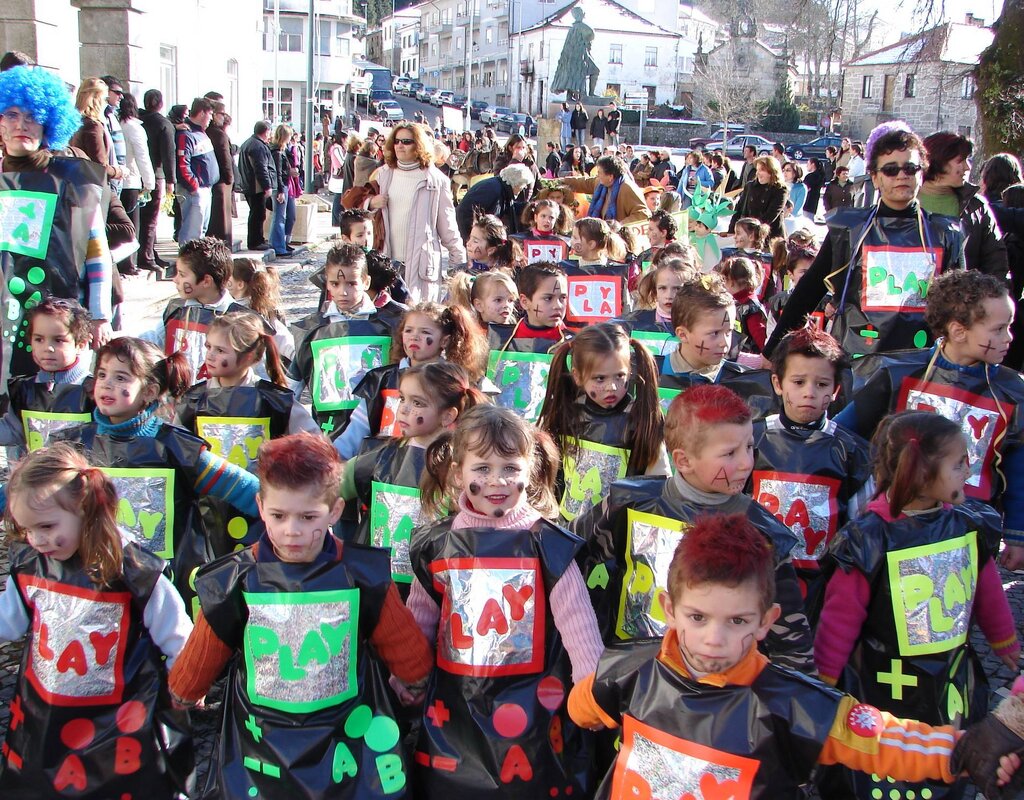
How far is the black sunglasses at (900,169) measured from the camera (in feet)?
14.8

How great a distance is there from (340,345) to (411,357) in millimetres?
611

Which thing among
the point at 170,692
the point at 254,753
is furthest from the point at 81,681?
the point at 254,753

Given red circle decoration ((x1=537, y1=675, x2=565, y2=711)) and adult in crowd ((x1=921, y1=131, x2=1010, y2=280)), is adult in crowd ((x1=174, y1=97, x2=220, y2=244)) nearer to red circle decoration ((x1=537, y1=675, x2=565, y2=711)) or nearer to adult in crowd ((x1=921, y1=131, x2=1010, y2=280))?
adult in crowd ((x1=921, y1=131, x2=1010, y2=280))

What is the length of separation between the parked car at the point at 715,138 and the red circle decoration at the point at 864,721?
44.3 m

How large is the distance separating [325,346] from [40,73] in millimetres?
1851

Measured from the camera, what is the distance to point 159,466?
3.57 m

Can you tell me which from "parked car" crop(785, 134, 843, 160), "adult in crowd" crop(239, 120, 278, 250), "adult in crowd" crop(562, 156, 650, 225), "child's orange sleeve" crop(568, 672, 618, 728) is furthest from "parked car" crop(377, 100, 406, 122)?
"child's orange sleeve" crop(568, 672, 618, 728)

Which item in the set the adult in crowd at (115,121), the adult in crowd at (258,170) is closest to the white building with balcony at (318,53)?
the adult in crowd at (258,170)

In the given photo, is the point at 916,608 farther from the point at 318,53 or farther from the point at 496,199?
the point at 318,53

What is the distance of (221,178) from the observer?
41.1 feet

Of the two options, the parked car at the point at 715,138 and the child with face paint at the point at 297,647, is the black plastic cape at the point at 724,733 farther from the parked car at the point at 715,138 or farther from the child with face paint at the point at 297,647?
the parked car at the point at 715,138

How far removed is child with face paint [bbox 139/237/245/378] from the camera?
5.09 m

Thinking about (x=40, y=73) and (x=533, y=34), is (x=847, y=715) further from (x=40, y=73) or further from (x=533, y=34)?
(x=533, y=34)

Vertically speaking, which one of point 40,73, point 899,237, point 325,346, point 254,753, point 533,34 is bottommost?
point 254,753
